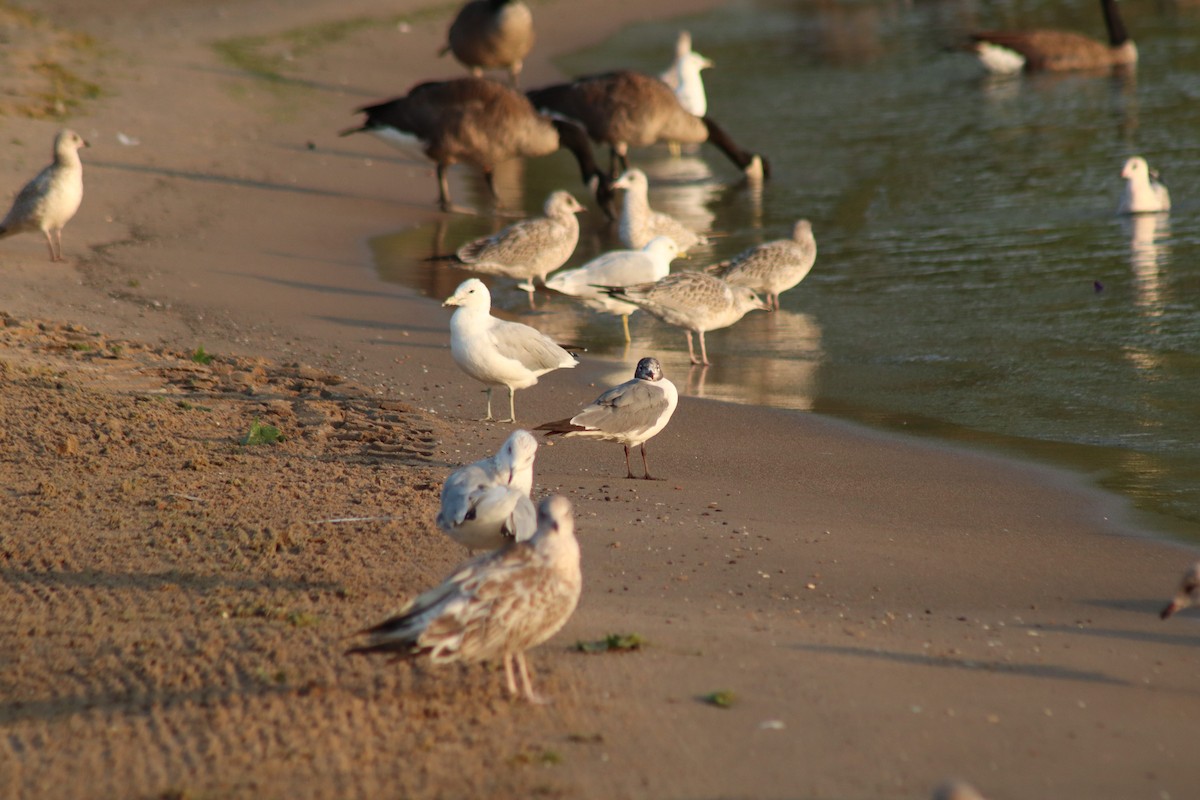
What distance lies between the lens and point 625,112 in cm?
1844

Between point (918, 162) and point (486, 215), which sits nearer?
point (486, 215)

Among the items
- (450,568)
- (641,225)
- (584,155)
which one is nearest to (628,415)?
(450,568)

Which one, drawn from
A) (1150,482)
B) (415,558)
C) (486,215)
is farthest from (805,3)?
(415,558)

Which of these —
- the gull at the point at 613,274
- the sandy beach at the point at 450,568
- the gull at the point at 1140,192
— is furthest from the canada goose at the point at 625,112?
the sandy beach at the point at 450,568

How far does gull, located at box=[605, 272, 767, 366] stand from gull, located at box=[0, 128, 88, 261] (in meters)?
4.75

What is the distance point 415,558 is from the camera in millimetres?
5773

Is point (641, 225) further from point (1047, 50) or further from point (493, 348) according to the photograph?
point (1047, 50)

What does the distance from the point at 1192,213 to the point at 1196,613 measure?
1009 cm

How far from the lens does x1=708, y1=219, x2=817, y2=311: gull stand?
38.4ft

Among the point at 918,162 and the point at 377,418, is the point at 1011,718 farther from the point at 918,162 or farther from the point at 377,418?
the point at 918,162

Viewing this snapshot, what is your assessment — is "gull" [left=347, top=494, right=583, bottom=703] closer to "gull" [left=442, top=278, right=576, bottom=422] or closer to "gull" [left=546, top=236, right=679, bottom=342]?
"gull" [left=442, top=278, right=576, bottom=422]

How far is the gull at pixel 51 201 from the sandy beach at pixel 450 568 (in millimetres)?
353

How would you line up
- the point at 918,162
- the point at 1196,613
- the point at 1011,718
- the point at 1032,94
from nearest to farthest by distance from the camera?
the point at 1011,718 → the point at 1196,613 → the point at 918,162 → the point at 1032,94

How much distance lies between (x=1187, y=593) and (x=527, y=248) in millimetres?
7693
